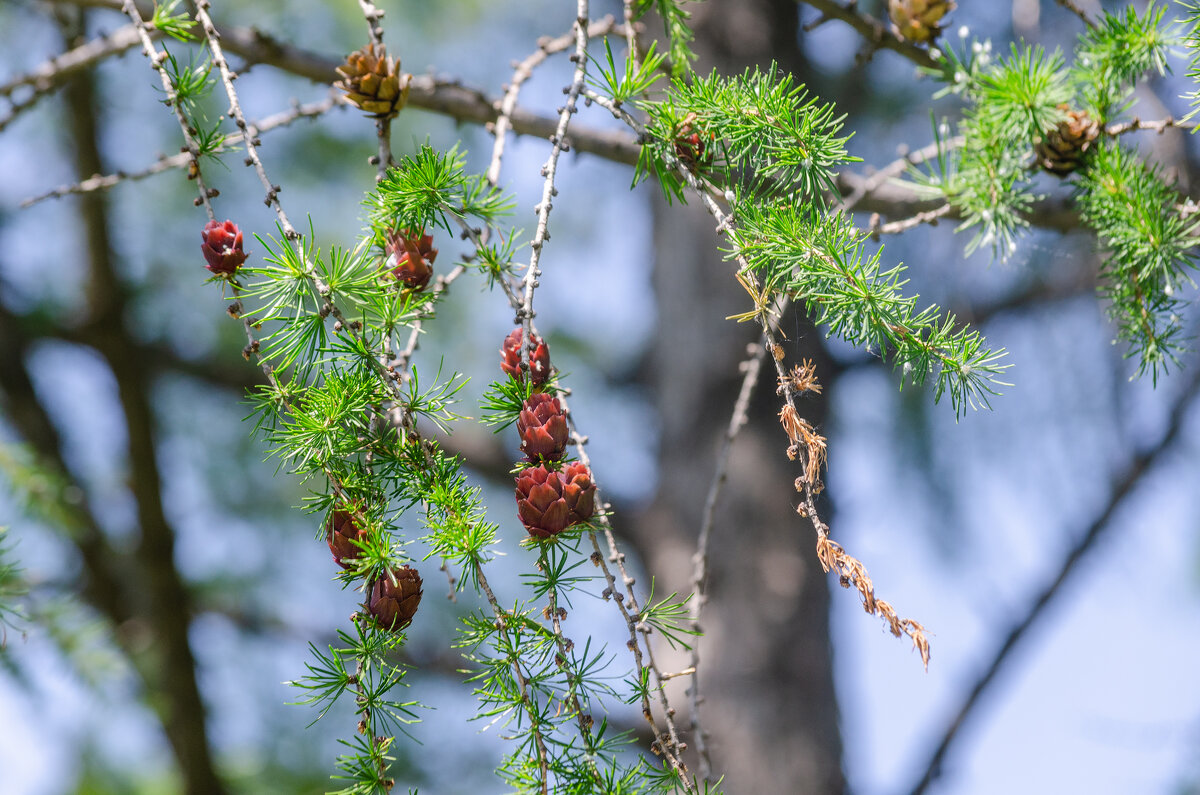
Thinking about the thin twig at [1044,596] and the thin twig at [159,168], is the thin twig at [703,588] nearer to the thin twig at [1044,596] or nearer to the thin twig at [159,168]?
the thin twig at [159,168]

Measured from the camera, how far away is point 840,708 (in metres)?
1.59

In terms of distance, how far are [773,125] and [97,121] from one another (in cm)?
141

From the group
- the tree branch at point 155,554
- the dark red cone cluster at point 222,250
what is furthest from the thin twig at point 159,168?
the tree branch at point 155,554

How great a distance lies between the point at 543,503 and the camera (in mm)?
397

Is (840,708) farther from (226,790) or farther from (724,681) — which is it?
(226,790)

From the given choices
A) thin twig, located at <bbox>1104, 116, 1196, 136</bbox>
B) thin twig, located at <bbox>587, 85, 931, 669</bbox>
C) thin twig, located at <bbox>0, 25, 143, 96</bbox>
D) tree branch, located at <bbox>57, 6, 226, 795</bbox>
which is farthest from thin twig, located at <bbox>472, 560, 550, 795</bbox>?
tree branch, located at <bbox>57, 6, 226, 795</bbox>

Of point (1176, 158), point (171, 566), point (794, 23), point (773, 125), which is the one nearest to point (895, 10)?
point (773, 125)

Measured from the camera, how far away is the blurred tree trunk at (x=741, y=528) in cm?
149

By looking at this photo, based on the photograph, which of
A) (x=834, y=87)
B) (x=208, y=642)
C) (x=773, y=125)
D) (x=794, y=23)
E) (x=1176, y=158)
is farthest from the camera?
(x=208, y=642)

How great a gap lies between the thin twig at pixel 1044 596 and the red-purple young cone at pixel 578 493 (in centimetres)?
136

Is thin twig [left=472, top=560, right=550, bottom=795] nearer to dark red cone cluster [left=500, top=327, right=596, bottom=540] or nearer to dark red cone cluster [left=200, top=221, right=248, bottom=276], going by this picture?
dark red cone cluster [left=500, top=327, right=596, bottom=540]

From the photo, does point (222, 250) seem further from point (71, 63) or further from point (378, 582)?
point (71, 63)

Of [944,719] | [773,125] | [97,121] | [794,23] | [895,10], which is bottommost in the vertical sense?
[773,125]

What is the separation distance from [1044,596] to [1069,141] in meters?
1.09
